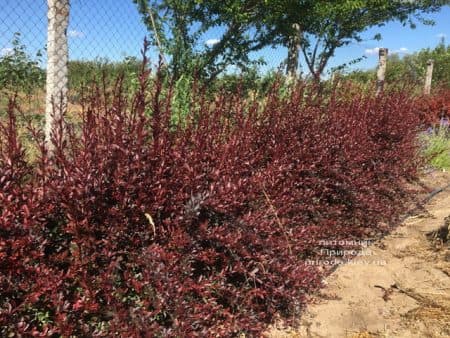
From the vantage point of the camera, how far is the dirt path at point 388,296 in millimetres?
2516

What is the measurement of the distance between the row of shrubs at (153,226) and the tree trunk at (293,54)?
407 centimetres

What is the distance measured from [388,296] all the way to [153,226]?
1.83 meters

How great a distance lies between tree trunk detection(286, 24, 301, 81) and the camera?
7.12 meters

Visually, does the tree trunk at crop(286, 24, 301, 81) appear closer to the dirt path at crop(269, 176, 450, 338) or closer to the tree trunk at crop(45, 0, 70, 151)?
the dirt path at crop(269, 176, 450, 338)

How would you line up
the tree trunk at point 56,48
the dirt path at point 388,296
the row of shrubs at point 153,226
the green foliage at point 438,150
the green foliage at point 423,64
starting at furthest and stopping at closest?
1. the green foliage at point 423,64
2. the green foliage at point 438,150
3. the tree trunk at point 56,48
4. the dirt path at point 388,296
5. the row of shrubs at point 153,226

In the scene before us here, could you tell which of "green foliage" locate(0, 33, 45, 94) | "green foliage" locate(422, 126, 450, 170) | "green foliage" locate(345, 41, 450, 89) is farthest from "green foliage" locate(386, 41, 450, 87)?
"green foliage" locate(0, 33, 45, 94)

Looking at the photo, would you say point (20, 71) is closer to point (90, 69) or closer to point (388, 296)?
point (90, 69)

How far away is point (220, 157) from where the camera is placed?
2.52 m

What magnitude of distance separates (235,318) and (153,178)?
84cm

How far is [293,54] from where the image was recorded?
7340 millimetres

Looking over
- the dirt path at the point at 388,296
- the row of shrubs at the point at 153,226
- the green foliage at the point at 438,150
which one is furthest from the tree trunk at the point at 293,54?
the row of shrubs at the point at 153,226

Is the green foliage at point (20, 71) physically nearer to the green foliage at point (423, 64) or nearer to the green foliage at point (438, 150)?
the green foliage at point (438, 150)

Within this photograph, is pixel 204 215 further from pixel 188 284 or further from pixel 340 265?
pixel 340 265

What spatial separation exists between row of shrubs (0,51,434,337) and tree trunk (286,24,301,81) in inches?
160
